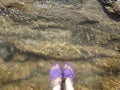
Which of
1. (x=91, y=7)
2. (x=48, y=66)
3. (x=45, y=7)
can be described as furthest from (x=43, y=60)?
(x=91, y=7)

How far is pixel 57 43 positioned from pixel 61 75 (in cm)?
54

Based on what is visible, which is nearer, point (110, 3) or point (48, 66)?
point (48, 66)

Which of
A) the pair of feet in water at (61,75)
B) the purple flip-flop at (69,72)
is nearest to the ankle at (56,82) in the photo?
the pair of feet in water at (61,75)

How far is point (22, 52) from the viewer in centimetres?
424

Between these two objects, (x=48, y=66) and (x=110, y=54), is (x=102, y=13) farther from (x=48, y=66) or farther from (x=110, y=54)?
(x=48, y=66)

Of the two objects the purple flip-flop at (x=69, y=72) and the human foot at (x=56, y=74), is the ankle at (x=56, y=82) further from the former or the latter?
the purple flip-flop at (x=69, y=72)

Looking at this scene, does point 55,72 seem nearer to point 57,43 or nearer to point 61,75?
point 61,75

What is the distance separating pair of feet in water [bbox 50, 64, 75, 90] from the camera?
409cm

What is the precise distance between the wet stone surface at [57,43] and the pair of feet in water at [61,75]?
0.25ft

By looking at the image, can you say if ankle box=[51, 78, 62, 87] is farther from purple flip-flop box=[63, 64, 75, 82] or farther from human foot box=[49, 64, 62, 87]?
purple flip-flop box=[63, 64, 75, 82]

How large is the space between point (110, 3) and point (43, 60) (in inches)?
65.1

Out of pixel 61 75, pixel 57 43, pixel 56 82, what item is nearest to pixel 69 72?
pixel 61 75

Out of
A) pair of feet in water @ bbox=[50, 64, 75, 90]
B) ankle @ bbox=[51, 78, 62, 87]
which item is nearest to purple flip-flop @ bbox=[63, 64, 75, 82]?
pair of feet in water @ bbox=[50, 64, 75, 90]

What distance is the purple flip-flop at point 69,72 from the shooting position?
166 inches
